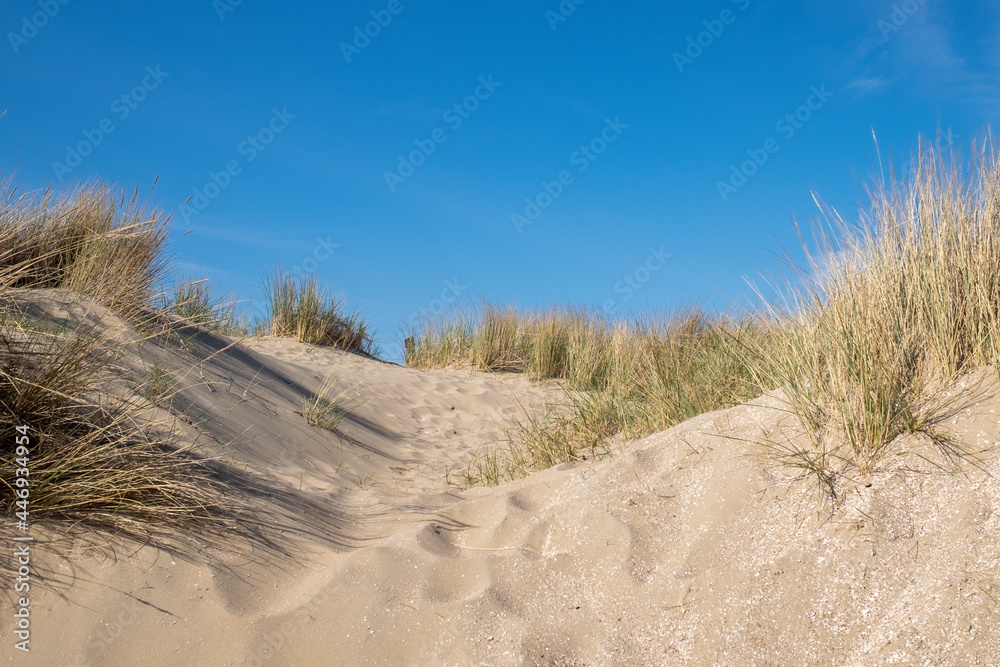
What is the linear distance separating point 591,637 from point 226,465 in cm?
203

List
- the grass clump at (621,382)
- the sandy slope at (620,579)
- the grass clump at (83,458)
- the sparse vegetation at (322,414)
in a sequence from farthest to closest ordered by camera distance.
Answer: the sparse vegetation at (322,414) < the grass clump at (621,382) < the grass clump at (83,458) < the sandy slope at (620,579)

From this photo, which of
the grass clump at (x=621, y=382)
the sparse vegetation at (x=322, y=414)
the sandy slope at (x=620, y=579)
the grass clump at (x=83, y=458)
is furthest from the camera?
the sparse vegetation at (x=322, y=414)

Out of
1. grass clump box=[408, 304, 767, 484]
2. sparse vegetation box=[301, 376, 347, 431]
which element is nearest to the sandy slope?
grass clump box=[408, 304, 767, 484]

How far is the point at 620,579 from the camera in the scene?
2512mm

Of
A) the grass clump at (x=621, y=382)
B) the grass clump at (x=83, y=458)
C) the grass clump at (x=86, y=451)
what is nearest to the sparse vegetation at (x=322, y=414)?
the grass clump at (x=621, y=382)

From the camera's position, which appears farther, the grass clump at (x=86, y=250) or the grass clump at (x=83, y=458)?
the grass clump at (x=86, y=250)

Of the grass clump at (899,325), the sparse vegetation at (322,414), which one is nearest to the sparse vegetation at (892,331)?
the grass clump at (899,325)

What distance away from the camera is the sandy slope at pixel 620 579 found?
2.14 metres

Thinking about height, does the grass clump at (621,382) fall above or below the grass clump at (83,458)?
above

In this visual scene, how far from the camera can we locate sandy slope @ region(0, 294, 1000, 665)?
2139 millimetres

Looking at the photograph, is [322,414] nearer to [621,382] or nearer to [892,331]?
[621,382]

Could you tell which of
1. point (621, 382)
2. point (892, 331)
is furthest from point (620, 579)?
point (621, 382)

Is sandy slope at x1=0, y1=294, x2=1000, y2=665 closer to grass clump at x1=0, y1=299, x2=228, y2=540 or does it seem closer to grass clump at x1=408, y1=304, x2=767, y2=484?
grass clump at x1=0, y1=299, x2=228, y2=540

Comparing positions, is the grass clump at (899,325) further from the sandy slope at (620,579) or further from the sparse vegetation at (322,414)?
the sparse vegetation at (322,414)
